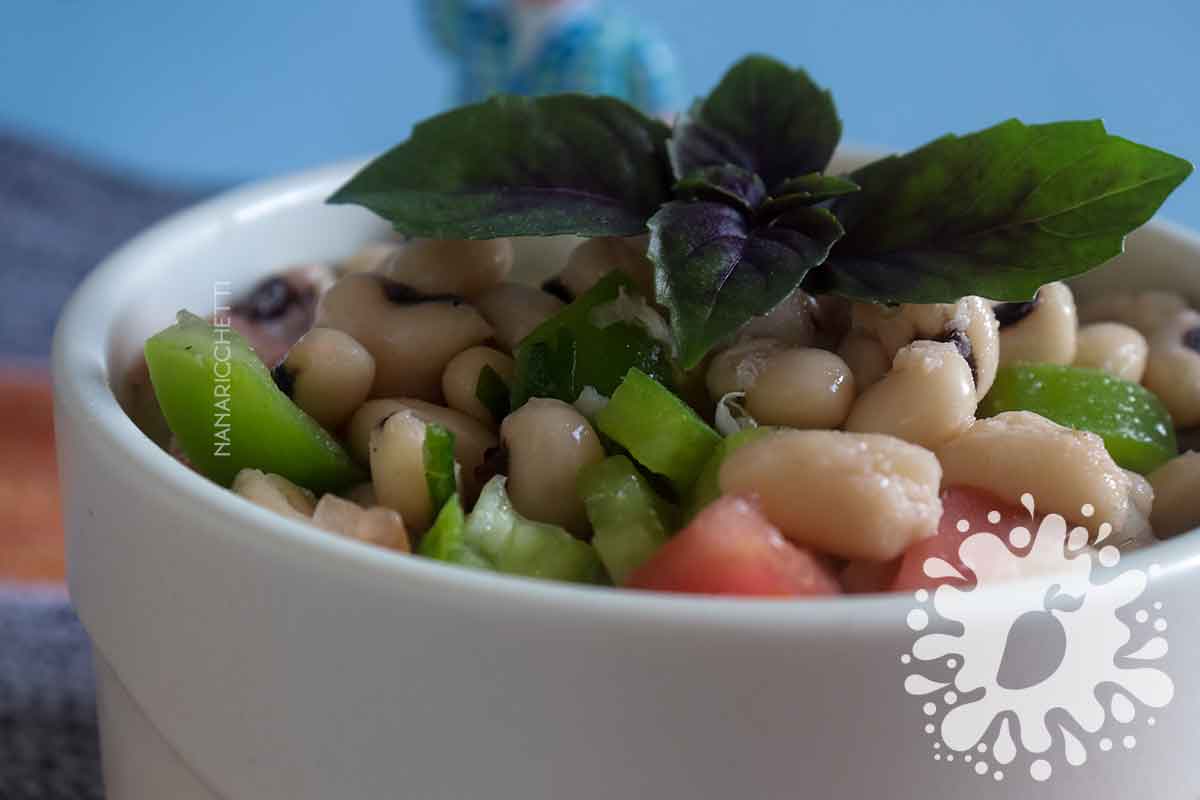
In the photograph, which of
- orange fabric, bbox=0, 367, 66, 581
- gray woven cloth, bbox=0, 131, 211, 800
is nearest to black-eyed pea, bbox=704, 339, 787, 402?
gray woven cloth, bbox=0, 131, 211, 800

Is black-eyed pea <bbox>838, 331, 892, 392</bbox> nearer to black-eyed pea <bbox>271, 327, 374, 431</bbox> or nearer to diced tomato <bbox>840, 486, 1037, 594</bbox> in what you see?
diced tomato <bbox>840, 486, 1037, 594</bbox>

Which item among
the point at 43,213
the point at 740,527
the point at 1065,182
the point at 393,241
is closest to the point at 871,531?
the point at 740,527

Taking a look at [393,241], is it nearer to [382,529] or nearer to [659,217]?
[659,217]

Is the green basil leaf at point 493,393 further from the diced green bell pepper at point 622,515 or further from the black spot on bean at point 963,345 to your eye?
the black spot on bean at point 963,345

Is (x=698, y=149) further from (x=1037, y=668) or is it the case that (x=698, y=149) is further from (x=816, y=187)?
(x=1037, y=668)

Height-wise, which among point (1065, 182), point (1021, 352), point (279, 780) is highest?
point (1065, 182)

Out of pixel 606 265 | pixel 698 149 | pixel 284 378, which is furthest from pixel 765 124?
pixel 284 378
